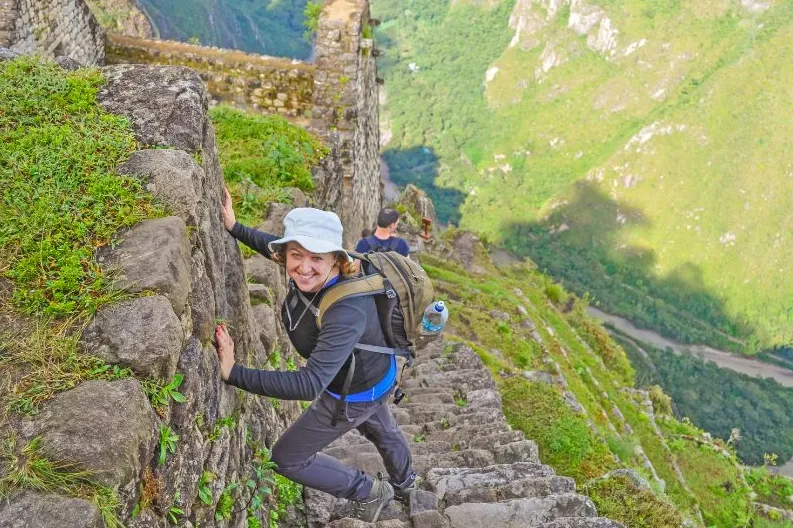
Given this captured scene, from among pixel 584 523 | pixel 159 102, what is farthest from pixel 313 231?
pixel 584 523

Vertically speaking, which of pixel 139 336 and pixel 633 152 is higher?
pixel 139 336

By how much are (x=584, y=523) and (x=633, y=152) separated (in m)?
115

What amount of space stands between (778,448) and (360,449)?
63509 mm

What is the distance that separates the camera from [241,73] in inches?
470

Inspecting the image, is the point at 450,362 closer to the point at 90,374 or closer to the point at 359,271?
the point at 359,271

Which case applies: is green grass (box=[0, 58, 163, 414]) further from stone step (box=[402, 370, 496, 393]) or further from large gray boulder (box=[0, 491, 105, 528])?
stone step (box=[402, 370, 496, 393])

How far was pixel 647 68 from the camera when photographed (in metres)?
125

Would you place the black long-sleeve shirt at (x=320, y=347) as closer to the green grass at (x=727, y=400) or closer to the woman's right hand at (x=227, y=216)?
the woman's right hand at (x=227, y=216)

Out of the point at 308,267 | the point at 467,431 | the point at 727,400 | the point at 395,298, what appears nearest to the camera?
the point at 308,267

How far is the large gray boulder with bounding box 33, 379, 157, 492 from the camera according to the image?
2.31 meters

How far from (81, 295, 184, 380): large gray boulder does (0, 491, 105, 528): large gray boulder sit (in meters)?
0.62

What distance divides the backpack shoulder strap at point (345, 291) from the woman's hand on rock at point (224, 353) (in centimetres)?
55

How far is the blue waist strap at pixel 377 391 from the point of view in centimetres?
392

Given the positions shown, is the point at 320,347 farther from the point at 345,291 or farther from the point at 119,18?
the point at 119,18
